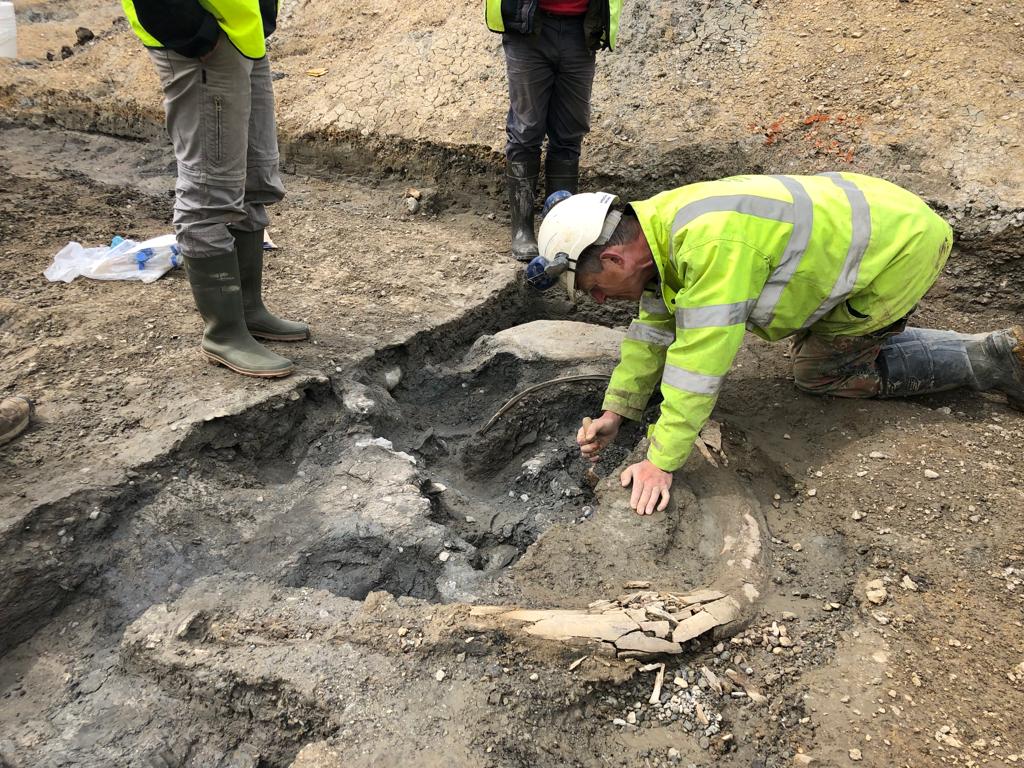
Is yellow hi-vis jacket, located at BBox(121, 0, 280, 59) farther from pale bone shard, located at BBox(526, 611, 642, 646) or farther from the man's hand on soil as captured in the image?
pale bone shard, located at BBox(526, 611, 642, 646)

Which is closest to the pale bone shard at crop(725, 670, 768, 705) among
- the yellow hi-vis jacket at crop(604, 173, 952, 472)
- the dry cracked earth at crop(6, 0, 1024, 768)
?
the dry cracked earth at crop(6, 0, 1024, 768)

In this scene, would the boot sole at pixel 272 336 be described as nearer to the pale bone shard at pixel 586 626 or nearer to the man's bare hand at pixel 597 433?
the man's bare hand at pixel 597 433

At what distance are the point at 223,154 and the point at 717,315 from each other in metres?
1.90

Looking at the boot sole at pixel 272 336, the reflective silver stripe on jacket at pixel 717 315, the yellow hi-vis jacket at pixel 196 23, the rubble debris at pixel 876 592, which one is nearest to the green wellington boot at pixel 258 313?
the boot sole at pixel 272 336

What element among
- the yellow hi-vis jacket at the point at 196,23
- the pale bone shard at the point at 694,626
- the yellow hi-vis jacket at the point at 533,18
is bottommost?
the pale bone shard at the point at 694,626

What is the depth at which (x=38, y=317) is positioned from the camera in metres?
3.36

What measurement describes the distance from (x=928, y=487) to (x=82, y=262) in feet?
13.6

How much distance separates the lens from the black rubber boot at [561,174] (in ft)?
14.2

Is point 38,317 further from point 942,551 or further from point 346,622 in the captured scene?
point 942,551

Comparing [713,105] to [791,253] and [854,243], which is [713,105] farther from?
[791,253]

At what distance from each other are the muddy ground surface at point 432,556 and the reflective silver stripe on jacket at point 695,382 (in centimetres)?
42

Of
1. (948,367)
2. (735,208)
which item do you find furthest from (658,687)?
(948,367)

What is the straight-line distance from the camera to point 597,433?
8.88 ft

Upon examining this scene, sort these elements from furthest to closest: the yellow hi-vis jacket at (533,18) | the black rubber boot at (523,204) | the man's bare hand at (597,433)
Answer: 1. the black rubber boot at (523,204)
2. the yellow hi-vis jacket at (533,18)
3. the man's bare hand at (597,433)
